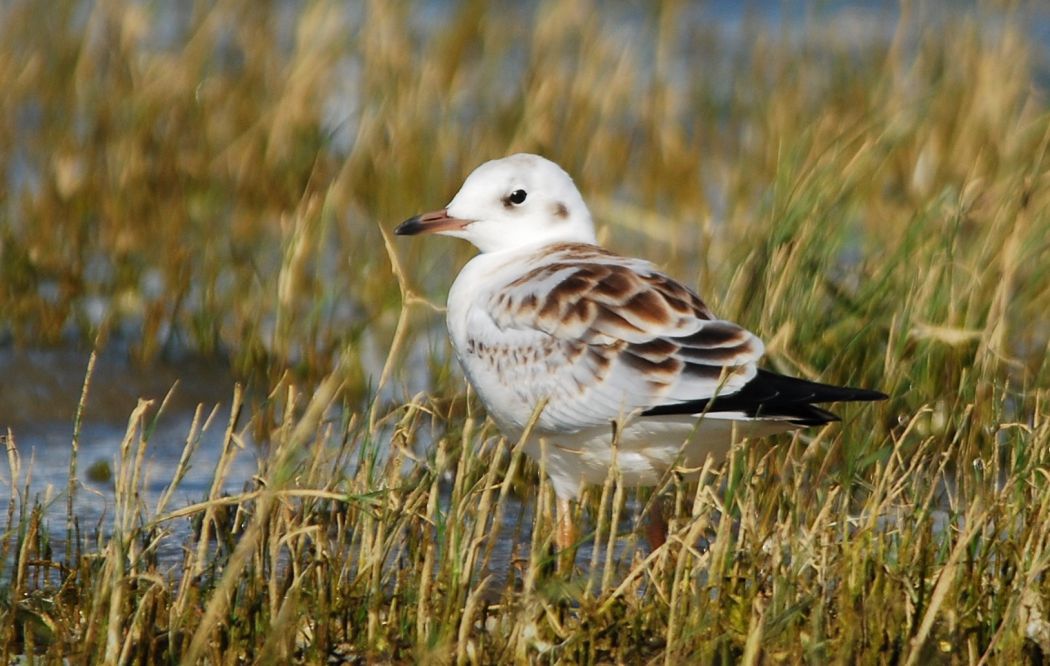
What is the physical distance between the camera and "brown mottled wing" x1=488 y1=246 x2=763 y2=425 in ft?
15.2

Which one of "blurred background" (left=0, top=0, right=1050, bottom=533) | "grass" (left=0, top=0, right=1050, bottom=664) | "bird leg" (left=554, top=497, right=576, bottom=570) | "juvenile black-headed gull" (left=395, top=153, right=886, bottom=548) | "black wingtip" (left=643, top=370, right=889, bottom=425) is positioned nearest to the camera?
"grass" (left=0, top=0, right=1050, bottom=664)

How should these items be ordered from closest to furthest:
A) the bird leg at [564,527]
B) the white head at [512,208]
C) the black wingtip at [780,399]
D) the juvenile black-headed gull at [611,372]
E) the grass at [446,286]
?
the grass at [446,286], the black wingtip at [780,399], the juvenile black-headed gull at [611,372], the bird leg at [564,527], the white head at [512,208]

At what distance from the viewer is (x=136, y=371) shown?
23.1 feet

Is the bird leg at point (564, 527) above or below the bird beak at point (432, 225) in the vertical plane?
below

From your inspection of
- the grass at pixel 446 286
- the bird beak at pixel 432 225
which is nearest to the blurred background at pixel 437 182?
the grass at pixel 446 286

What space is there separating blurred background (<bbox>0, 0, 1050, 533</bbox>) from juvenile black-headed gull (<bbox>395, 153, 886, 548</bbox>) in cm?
38

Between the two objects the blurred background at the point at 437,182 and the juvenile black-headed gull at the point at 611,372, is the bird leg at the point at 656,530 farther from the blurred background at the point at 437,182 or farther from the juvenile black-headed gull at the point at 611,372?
the blurred background at the point at 437,182

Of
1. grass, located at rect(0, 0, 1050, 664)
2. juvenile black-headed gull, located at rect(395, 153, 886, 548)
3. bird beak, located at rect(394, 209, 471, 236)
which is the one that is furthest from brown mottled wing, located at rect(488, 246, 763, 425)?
bird beak, located at rect(394, 209, 471, 236)

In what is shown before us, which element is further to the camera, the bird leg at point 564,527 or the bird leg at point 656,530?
the bird leg at point 656,530

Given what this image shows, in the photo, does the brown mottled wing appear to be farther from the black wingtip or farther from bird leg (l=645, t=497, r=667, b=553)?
bird leg (l=645, t=497, r=667, b=553)

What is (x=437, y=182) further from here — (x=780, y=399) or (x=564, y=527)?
(x=780, y=399)

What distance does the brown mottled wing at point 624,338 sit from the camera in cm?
462

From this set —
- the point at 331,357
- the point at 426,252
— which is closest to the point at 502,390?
the point at 331,357

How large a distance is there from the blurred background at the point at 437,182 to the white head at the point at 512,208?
42 centimetres
